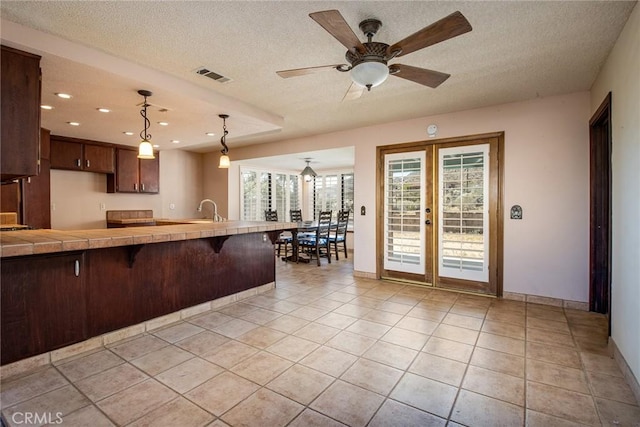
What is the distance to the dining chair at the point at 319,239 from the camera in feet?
20.1

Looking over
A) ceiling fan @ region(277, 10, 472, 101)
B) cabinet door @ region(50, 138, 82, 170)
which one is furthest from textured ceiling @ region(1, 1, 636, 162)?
cabinet door @ region(50, 138, 82, 170)

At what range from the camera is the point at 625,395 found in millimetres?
1994

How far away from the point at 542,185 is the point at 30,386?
199 inches

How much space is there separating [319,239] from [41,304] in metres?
4.46

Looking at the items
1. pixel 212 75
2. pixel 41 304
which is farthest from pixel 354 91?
pixel 41 304

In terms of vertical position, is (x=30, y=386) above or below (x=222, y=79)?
below

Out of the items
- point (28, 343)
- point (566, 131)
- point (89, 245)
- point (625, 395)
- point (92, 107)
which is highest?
point (92, 107)

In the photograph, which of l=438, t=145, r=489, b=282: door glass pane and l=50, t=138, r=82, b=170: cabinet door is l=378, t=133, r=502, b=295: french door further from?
l=50, t=138, r=82, b=170: cabinet door

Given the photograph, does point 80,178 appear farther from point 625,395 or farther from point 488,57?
point 625,395

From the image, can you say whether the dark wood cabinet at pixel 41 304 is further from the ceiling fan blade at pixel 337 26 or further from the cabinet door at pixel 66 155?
the cabinet door at pixel 66 155

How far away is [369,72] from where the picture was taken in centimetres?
216

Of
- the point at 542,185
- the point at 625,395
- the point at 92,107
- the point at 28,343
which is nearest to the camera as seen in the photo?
the point at 625,395

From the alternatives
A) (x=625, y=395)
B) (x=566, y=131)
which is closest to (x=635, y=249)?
(x=625, y=395)

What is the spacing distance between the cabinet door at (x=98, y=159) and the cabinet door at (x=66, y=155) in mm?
101
